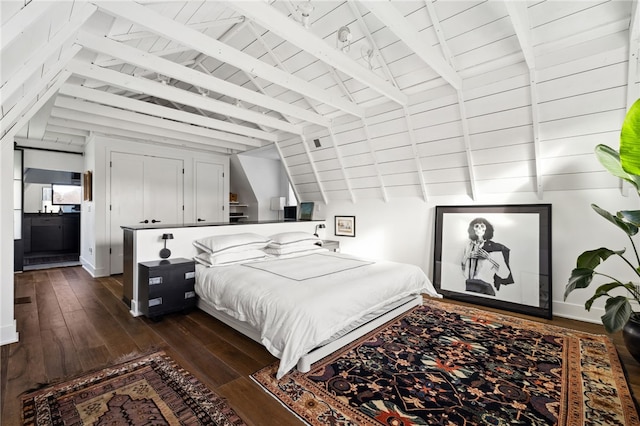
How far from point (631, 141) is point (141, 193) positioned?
247 inches

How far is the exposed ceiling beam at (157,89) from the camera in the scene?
261 cm

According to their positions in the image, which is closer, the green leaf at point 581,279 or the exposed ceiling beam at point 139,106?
the green leaf at point 581,279

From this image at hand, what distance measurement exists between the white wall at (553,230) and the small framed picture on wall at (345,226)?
0.24ft

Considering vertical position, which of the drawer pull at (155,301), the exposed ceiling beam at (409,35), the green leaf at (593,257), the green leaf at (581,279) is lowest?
the drawer pull at (155,301)

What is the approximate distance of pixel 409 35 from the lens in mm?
2273

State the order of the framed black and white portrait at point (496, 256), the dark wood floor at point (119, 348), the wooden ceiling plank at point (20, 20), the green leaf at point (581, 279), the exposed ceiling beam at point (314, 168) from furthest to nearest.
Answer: the exposed ceiling beam at point (314, 168)
the framed black and white portrait at point (496, 256)
the green leaf at point (581, 279)
the dark wood floor at point (119, 348)
the wooden ceiling plank at point (20, 20)

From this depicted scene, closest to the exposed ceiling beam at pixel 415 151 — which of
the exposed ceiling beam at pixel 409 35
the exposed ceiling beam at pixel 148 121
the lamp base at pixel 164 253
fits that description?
the exposed ceiling beam at pixel 409 35

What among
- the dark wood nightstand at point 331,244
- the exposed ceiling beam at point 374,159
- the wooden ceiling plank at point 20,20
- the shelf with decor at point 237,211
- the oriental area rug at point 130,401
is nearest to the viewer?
the wooden ceiling plank at point 20,20

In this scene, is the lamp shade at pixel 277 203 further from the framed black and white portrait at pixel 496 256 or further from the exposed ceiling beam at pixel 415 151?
the framed black and white portrait at pixel 496 256

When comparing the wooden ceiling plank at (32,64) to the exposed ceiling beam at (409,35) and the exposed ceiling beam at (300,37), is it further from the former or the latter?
the exposed ceiling beam at (409,35)

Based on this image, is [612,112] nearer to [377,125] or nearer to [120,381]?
[377,125]

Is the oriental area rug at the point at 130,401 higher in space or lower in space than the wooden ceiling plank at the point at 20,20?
lower

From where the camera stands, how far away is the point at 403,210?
4.49 metres

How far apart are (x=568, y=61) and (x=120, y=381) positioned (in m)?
4.34
